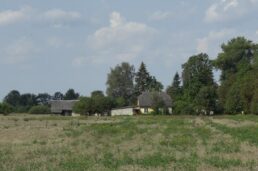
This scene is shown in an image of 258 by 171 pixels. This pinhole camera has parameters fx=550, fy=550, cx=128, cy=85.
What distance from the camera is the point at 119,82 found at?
538ft

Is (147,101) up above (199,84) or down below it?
below

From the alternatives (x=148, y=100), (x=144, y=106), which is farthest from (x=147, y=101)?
(x=144, y=106)

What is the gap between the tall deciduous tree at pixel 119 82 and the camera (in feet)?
538

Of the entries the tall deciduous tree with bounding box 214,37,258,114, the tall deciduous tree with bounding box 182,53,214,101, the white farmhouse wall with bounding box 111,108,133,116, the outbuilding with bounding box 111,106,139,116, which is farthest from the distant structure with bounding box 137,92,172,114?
the tall deciduous tree with bounding box 214,37,258,114

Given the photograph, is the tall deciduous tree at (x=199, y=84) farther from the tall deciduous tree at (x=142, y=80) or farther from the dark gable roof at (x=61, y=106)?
the dark gable roof at (x=61, y=106)

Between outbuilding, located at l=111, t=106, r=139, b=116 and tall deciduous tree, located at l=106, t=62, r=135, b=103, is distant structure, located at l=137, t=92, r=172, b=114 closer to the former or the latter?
outbuilding, located at l=111, t=106, r=139, b=116

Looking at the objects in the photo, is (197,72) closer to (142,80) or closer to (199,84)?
(199,84)

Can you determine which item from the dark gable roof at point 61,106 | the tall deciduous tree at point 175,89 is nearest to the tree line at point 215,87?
the tall deciduous tree at point 175,89

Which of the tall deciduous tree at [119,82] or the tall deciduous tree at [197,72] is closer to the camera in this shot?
the tall deciduous tree at [197,72]

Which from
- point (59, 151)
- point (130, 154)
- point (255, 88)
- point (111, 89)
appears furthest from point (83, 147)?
point (111, 89)

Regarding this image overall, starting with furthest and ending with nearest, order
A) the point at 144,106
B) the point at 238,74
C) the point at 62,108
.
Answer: the point at 62,108, the point at 144,106, the point at 238,74

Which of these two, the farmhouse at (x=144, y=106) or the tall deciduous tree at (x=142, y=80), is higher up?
the tall deciduous tree at (x=142, y=80)

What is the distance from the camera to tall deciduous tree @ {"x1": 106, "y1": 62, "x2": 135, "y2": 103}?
164 meters

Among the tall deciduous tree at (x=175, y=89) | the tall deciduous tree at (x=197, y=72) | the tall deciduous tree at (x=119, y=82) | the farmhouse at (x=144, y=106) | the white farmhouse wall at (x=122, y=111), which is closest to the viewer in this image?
the tall deciduous tree at (x=197, y=72)
